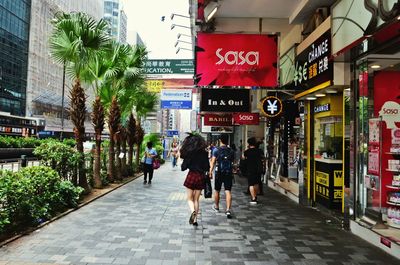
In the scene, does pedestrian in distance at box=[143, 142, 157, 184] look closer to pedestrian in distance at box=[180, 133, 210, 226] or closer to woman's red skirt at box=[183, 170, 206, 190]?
pedestrian in distance at box=[180, 133, 210, 226]

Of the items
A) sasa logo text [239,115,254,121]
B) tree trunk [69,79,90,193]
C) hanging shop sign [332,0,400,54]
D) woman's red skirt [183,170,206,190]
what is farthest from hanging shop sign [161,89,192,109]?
hanging shop sign [332,0,400,54]

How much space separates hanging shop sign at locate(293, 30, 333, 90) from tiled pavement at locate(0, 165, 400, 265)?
2.85 m

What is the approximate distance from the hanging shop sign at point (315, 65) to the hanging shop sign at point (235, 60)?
28.7 inches

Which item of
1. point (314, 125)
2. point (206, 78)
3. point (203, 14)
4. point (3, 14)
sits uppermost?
point (3, 14)

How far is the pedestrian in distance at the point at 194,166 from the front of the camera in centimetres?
760

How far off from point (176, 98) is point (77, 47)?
584 inches

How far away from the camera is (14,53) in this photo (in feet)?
208

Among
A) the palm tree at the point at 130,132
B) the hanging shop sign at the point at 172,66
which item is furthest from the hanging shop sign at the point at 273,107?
the palm tree at the point at 130,132

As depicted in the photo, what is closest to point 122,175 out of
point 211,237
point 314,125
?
point 314,125

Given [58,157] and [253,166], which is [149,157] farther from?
[58,157]

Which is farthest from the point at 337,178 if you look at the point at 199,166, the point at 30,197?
the point at 30,197

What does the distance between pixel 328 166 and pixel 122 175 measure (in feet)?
32.6

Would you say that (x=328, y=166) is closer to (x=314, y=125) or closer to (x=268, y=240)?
(x=314, y=125)

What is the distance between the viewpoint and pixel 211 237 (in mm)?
6461
